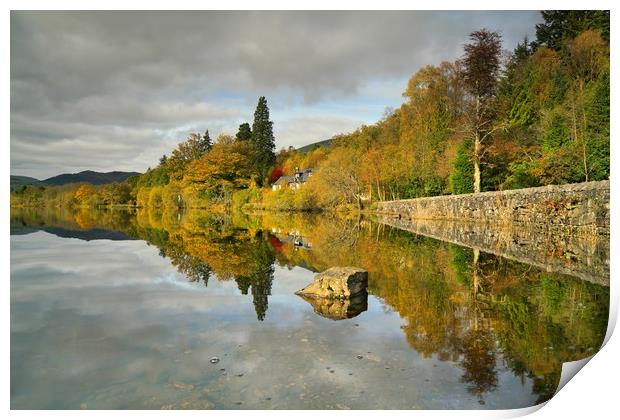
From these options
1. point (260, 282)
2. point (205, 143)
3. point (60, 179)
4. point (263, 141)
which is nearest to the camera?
point (260, 282)

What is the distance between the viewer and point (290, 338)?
3.56 metres

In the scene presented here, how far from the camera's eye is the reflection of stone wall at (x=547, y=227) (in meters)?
6.79

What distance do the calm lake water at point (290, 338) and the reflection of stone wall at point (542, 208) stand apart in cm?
336

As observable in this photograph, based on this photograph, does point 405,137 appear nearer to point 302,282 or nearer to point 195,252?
point 195,252

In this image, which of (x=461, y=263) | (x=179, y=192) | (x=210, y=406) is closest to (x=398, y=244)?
(x=461, y=263)

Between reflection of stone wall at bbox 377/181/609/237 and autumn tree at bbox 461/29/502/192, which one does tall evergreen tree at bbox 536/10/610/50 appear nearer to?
reflection of stone wall at bbox 377/181/609/237

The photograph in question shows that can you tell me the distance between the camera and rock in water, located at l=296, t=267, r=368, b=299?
503 cm

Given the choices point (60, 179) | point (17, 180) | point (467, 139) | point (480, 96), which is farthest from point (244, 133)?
point (17, 180)

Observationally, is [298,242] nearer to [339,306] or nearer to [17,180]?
[339,306]

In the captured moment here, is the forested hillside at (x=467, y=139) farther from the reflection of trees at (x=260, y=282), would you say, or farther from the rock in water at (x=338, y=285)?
the rock in water at (x=338, y=285)

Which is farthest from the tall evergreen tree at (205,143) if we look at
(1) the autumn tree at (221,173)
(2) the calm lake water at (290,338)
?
(2) the calm lake water at (290,338)

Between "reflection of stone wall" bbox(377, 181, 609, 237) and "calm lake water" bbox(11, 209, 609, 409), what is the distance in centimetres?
336

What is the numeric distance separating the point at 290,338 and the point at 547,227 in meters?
9.77

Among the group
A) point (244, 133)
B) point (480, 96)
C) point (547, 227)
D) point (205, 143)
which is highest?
point (244, 133)
